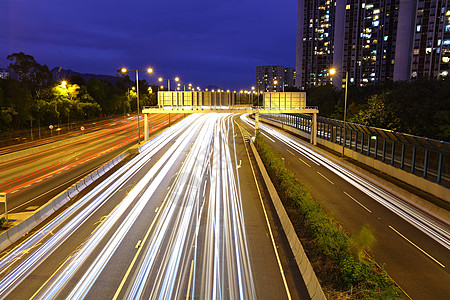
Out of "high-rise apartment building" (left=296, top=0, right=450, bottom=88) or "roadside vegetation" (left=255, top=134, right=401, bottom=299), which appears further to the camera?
"high-rise apartment building" (left=296, top=0, right=450, bottom=88)

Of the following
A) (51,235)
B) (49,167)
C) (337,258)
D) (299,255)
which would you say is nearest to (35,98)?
(49,167)

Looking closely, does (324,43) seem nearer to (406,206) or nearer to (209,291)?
(406,206)

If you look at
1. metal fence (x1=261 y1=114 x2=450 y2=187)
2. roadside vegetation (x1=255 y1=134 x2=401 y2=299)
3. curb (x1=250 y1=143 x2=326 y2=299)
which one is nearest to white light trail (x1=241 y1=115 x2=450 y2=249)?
metal fence (x1=261 y1=114 x2=450 y2=187)

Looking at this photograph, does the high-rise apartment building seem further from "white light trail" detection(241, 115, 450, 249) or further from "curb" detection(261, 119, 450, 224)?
"white light trail" detection(241, 115, 450, 249)

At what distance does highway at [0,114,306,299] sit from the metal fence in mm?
11998

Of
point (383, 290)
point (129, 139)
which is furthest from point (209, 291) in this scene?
point (129, 139)

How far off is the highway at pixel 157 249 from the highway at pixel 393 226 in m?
4.27

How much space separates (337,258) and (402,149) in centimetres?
1821

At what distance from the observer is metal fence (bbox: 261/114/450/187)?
21.9m

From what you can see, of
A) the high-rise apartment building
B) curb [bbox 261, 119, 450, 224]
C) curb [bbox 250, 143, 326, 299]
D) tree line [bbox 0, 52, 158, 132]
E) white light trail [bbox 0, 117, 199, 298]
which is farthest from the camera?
the high-rise apartment building

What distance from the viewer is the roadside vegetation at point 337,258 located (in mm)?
10371

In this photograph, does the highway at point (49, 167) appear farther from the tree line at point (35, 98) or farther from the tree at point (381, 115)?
the tree at point (381, 115)

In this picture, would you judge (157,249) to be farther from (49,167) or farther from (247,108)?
(247,108)

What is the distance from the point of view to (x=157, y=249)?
1448 centimetres
